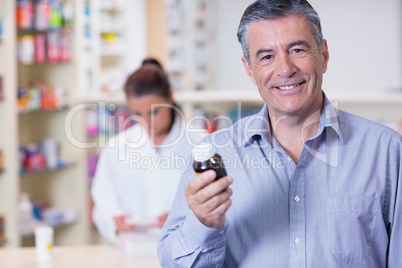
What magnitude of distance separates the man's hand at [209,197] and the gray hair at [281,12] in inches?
15.2

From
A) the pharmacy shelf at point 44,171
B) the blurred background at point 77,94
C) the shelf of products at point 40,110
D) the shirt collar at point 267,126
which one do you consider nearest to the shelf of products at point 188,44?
the blurred background at point 77,94

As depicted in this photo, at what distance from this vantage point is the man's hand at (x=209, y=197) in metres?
1.20

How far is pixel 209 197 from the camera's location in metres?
→ 1.21

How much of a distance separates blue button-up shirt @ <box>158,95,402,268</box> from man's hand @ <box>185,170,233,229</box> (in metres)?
0.06

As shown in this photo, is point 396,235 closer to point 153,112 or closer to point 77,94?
point 153,112

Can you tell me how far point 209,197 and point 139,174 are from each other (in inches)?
64.8

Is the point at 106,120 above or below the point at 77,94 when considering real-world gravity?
below

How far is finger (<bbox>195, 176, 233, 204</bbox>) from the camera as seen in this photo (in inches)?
47.2

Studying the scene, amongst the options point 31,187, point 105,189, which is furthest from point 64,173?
point 105,189

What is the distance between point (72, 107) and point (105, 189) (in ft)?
7.07

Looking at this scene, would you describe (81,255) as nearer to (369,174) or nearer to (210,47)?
(369,174)

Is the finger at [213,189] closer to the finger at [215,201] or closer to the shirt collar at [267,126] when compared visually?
the finger at [215,201]

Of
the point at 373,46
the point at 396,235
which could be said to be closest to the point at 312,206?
the point at 396,235

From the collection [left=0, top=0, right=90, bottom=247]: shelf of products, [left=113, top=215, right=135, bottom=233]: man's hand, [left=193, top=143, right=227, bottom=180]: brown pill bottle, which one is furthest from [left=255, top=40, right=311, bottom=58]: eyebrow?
[left=0, top=0, right=90, bottom=247]: shelf of products
